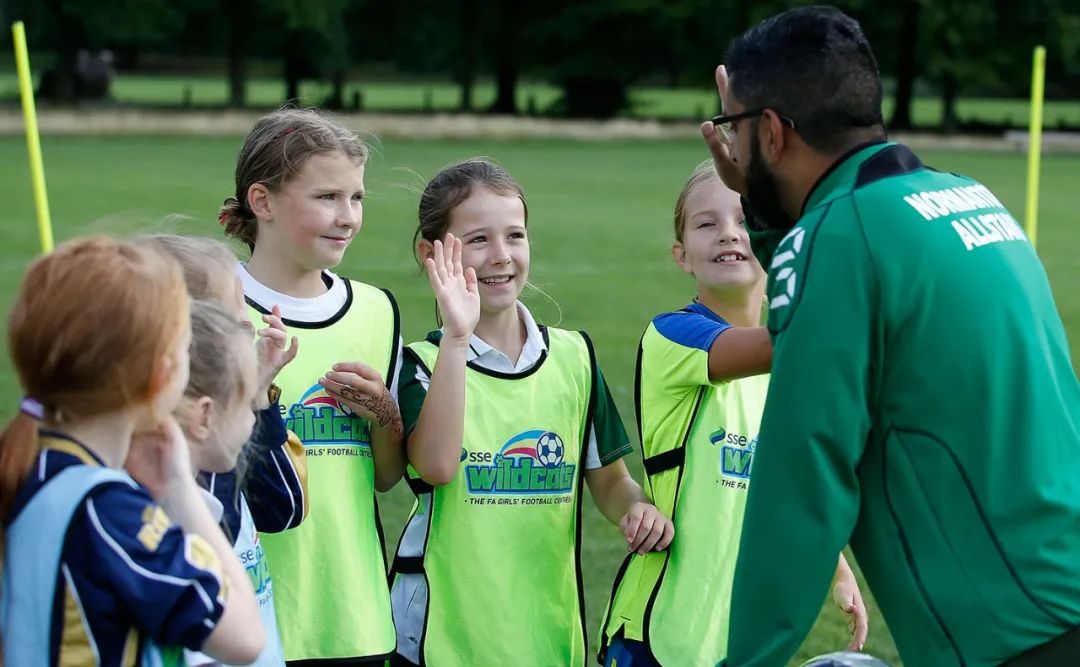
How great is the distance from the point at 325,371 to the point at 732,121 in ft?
4.44

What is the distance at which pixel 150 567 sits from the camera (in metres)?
→ 2.22

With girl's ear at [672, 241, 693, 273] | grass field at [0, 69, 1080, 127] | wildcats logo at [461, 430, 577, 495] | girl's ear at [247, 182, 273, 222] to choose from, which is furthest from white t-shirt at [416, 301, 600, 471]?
grass field at [0, 69, 1080, 127]

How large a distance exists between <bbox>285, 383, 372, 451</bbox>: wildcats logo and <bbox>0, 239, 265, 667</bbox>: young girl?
4.22 ft

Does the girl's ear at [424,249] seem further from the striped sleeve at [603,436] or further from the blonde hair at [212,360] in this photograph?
the blonde hair at [212,360]

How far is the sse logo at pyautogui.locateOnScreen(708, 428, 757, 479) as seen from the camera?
3693 millimetres

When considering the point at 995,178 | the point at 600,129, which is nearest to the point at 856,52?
the point at 995,178

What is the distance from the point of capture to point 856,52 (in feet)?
8.88

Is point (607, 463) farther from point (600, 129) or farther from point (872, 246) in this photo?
point (600, 129)

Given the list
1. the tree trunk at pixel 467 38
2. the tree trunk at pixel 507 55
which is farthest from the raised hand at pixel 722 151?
the tree trunk at pixel 467 38

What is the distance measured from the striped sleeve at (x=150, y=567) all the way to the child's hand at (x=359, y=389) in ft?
3.84

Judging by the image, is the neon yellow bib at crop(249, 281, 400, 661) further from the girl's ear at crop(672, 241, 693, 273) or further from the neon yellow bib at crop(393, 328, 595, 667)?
the girl's ear at crop(672, 241, 693, 273)

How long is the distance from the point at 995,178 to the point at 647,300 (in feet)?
54.9

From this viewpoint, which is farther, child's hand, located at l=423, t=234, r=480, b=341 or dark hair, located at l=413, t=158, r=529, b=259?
dark hair, located at l=413, t=158, r=529, b=259

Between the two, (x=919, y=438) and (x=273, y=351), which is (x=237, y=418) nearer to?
(x=273, y=351)
